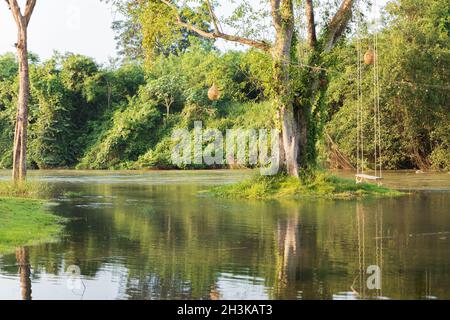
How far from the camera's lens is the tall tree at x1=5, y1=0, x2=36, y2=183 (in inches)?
821

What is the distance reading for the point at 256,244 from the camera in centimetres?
1180

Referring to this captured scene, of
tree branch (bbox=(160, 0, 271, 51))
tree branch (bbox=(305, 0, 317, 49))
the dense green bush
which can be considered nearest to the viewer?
tree branch (bbox=(160, 0, 271, 51))

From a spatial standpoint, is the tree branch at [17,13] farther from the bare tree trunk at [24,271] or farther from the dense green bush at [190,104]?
the dense green bush at [190,104]

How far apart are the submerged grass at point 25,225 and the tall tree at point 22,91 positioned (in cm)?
322

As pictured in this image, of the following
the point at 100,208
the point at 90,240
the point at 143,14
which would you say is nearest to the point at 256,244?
the point at 90,240

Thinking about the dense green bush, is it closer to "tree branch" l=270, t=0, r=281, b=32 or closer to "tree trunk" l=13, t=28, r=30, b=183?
"tree branch" l=270, t=0, r=281, b=32

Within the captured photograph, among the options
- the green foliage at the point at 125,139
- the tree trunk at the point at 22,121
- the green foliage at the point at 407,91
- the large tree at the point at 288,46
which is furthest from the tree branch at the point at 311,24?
the green foliage at the point at 125,139

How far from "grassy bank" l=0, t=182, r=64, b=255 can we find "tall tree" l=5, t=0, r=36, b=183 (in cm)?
133

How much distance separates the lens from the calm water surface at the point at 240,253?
27.0 feet

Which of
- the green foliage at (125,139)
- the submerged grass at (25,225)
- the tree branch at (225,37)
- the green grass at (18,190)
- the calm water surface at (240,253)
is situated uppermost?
the tree branch at (225,37)

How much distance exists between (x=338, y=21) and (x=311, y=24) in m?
0.82

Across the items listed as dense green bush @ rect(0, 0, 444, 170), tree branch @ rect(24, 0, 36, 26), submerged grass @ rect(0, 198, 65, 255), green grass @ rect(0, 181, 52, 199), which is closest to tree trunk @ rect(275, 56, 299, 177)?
tree branch @ rect(24, 0, 36, 26)

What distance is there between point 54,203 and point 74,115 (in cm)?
2954

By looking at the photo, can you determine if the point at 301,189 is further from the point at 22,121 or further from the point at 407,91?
the point at 407,91
